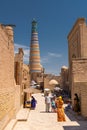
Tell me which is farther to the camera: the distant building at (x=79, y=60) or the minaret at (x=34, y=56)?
the minaret at (x=34, y=56)

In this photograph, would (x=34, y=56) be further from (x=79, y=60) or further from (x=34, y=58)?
(x=79, y=60)

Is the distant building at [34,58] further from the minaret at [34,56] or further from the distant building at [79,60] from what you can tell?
the distant building at [79,60]

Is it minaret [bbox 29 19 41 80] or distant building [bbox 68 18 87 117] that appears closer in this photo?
distant building [bbox 68 18 87 117]

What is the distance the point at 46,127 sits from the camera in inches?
389

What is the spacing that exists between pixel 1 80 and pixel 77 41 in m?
14.4

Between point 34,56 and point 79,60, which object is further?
point 34,56

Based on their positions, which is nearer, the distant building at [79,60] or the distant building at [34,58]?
the distant building at [79,60]

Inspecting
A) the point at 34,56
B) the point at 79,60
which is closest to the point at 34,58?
the point at 34,56

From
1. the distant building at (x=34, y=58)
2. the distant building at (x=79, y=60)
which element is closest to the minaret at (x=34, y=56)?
the distant building at (x=34, y=58)

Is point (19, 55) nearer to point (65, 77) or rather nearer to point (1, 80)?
point (1, 80)

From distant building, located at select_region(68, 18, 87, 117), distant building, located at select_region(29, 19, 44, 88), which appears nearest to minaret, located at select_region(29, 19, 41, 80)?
distant building, located at select_region(29, 19, 44, 88)

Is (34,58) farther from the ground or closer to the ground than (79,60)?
farther from the ground

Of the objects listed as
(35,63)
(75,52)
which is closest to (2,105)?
(75,52)

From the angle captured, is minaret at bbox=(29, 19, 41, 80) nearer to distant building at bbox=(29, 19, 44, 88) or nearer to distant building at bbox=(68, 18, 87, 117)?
distant building at bbox=(29, 19, 44, 88)
